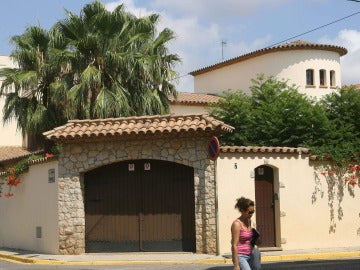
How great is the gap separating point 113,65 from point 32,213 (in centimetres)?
612

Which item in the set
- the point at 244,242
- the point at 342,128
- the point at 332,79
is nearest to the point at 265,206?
the point at 342,128

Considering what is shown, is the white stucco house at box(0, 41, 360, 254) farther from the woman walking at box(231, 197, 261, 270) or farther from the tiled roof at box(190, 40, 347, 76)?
the tiled roof at box(190, 40, 347, 76)

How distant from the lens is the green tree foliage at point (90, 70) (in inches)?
928

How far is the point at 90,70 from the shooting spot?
23.2 m

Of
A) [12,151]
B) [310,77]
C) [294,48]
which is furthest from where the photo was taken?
[310,77]

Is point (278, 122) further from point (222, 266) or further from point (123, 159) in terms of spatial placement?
point (222, 266)

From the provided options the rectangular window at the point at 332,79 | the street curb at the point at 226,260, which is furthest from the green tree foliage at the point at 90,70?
the rectangular window at the point at 332,79

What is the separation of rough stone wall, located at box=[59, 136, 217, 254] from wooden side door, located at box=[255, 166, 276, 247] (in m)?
1.73

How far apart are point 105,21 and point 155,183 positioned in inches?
296

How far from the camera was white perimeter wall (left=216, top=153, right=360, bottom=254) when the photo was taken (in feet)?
62.4

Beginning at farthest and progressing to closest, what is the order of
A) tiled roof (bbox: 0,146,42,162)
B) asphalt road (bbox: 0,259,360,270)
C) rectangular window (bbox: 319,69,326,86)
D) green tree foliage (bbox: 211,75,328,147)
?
rectangular window (bbox: 319,69,326,86) → tiled roof (bbox: 0,146,42,162) → green tree foliage (bbox: 211,75,328,147) → asphalt road (bbox: 0,259,360,270)

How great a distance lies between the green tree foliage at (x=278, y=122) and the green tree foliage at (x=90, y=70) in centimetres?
301

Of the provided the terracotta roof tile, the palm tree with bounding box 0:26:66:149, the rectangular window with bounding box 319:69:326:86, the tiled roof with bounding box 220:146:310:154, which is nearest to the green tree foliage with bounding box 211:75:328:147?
the tiled roof with bounding box 220:146:310:154

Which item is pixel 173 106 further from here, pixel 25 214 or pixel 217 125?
pixel 217 125
